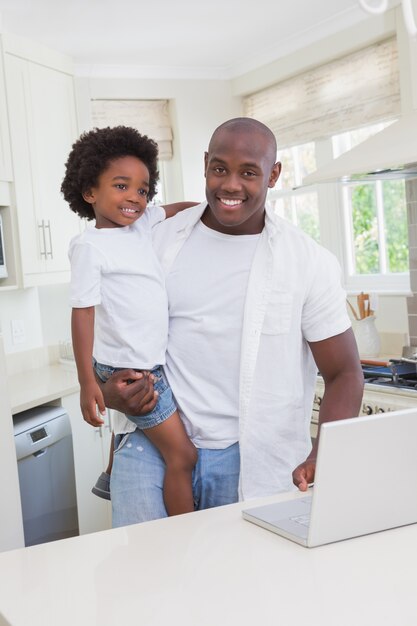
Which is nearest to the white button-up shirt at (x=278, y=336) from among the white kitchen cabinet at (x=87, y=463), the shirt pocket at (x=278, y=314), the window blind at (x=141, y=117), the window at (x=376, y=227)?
the shirt pocket at (x=278, y=314)

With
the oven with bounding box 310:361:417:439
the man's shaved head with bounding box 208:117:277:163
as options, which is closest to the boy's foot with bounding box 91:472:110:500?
the man's shaved head with bounding box 208:117:277:163

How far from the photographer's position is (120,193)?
1.99 m

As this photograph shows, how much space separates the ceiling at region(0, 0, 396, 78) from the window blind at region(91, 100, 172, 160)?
197 millimetres

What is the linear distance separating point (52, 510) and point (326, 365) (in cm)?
202

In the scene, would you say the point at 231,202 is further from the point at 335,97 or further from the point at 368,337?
the point at 335,97

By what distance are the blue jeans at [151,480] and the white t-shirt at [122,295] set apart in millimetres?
206

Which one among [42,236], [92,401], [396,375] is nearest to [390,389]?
[396,375]

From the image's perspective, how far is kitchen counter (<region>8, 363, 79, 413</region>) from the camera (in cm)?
342

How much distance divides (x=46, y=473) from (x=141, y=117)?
106 inches

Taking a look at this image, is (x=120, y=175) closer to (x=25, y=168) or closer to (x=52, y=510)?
(x=52, y=510)

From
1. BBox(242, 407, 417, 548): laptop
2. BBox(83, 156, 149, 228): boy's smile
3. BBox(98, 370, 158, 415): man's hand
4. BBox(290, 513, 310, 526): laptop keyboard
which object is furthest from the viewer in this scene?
BBox(83, 156, 149, 228): boy's smile

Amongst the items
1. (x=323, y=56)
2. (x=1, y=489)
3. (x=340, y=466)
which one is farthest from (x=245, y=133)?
(x=323, y=56)

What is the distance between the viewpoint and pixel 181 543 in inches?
55.7

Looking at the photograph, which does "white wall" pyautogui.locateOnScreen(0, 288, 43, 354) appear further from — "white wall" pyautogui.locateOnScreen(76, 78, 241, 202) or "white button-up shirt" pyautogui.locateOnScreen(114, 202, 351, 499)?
"white button-up shirt" pyautogui.locateOnScreen(114, 202, 351, 499)
